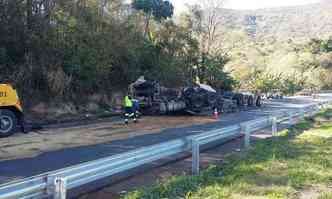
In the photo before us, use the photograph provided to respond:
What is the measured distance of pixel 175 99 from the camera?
23719 millimetres

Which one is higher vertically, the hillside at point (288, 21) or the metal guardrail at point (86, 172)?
the hillside at point (288, 21)

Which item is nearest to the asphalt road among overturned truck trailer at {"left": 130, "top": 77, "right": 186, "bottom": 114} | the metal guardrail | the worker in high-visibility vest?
the metal guardrail

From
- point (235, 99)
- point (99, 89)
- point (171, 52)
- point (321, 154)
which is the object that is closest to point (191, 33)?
point (171, 52)

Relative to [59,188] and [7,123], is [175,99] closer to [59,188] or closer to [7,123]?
[7,123]

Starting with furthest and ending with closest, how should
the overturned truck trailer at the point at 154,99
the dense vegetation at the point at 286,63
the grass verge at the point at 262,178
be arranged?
1. the dense vegetation at the point at 286,63
2. the overturned truck trailer at the point at 154,99
3. the grass verge at the point at 262,178

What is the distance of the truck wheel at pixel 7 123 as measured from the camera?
1375cm

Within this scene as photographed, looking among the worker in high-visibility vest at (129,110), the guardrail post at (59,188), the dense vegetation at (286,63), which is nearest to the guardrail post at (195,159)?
the guardrail post at (59,188)

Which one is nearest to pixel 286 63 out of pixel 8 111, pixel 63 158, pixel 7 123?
pixel 8 111

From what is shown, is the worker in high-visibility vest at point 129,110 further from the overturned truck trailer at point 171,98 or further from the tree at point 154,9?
the tree at point 154,9

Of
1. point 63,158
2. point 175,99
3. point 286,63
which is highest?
point 286,63

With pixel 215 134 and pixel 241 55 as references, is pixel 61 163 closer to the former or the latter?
pixel 215 134

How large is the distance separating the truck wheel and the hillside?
130m

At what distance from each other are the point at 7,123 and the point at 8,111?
0.44 meters

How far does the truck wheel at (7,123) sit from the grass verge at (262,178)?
787 cm
